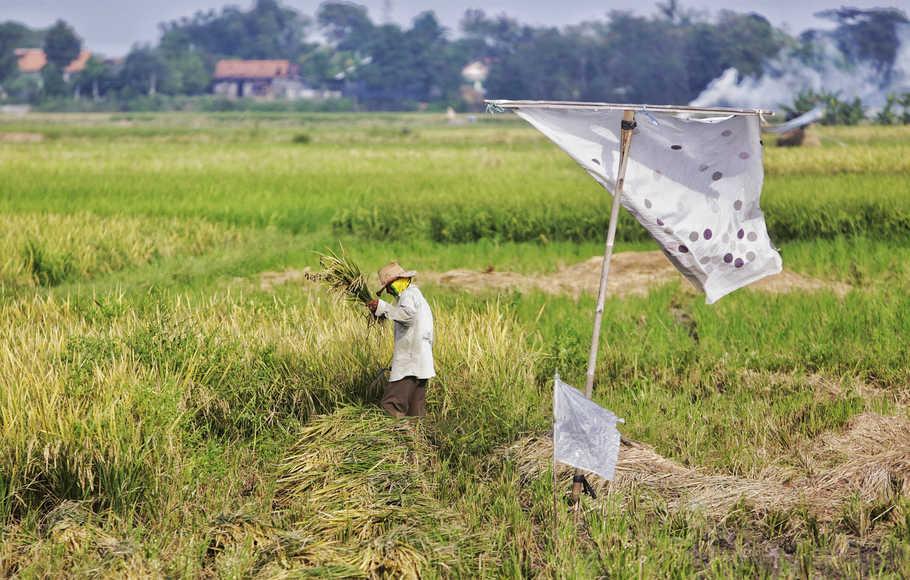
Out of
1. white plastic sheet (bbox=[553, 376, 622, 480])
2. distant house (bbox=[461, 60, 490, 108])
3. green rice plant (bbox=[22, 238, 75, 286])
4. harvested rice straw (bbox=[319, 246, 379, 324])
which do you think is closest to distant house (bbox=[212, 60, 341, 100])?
distant house (bbox=[461, 60, 490, 108])

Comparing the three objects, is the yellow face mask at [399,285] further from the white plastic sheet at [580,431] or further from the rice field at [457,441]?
the white plastic sheet at [580,431]

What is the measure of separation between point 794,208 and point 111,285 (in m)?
8.21

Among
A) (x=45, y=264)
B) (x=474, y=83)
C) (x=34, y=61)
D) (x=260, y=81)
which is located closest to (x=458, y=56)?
(x=474, y=83)

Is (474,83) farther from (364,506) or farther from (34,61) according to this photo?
(364,506)

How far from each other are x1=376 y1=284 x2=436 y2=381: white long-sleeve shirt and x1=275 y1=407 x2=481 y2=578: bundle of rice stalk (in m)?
0.25

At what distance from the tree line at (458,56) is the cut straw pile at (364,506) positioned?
3094 inches

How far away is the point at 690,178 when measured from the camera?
17.1 feet

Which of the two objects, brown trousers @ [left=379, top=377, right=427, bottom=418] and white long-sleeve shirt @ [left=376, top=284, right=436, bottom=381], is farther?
brown trousers @ [left=379, top=377, right=427, bottom=418]

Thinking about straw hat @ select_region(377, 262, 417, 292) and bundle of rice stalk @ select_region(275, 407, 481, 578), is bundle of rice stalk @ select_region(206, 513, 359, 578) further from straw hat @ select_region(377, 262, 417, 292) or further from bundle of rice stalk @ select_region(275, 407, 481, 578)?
straw hat @ select_region(377, 262, 417, 292)

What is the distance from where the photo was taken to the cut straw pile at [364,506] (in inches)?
177

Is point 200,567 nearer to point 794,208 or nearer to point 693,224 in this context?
point 693,224

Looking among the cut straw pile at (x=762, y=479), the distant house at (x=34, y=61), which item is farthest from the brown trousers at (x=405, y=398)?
the distant house at (x=34, y=61)

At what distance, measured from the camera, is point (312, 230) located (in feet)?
52.9

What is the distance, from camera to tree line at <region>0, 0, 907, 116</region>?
84938 millimetres
